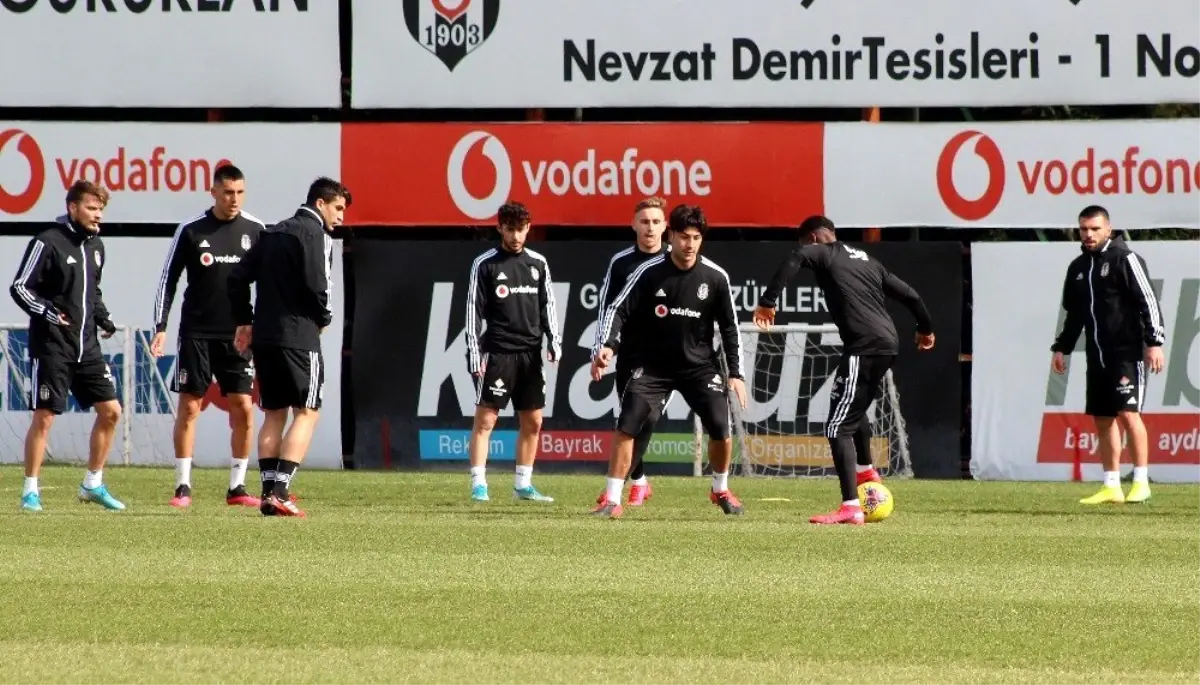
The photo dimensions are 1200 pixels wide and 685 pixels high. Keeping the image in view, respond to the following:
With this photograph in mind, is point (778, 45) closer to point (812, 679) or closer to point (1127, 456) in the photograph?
point (1127, 456)

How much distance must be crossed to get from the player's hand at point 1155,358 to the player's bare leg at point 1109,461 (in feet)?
1.92

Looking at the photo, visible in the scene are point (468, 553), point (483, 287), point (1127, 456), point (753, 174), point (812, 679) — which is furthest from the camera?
point (753, 174)

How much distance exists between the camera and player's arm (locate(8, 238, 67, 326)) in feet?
40.6

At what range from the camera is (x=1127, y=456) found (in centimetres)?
1773

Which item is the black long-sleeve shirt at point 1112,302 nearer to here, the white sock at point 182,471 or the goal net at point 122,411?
the white sock at point 182,471

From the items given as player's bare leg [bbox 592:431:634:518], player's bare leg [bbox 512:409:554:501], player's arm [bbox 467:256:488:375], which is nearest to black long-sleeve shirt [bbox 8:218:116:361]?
player's arm [bbox 467:256:488:375]

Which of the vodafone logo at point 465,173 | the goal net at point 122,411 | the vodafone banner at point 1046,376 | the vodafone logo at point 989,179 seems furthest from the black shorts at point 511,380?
the goal net at point 122,411

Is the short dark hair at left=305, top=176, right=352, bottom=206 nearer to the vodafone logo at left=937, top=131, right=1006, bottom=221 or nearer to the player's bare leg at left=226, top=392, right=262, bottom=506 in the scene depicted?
the player's bare leg at left=226, top=392, right=262, bottom=506

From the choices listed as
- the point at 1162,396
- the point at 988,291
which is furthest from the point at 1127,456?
the point at 988,291

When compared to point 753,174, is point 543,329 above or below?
A: below

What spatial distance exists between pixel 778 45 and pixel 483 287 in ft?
18.5

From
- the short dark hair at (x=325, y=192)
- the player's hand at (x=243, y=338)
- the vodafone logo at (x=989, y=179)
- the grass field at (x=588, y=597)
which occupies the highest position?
the vodafone logo at (x=989, y=179)

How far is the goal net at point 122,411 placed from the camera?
19344 millimetres

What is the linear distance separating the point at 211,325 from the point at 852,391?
13.9 ft
